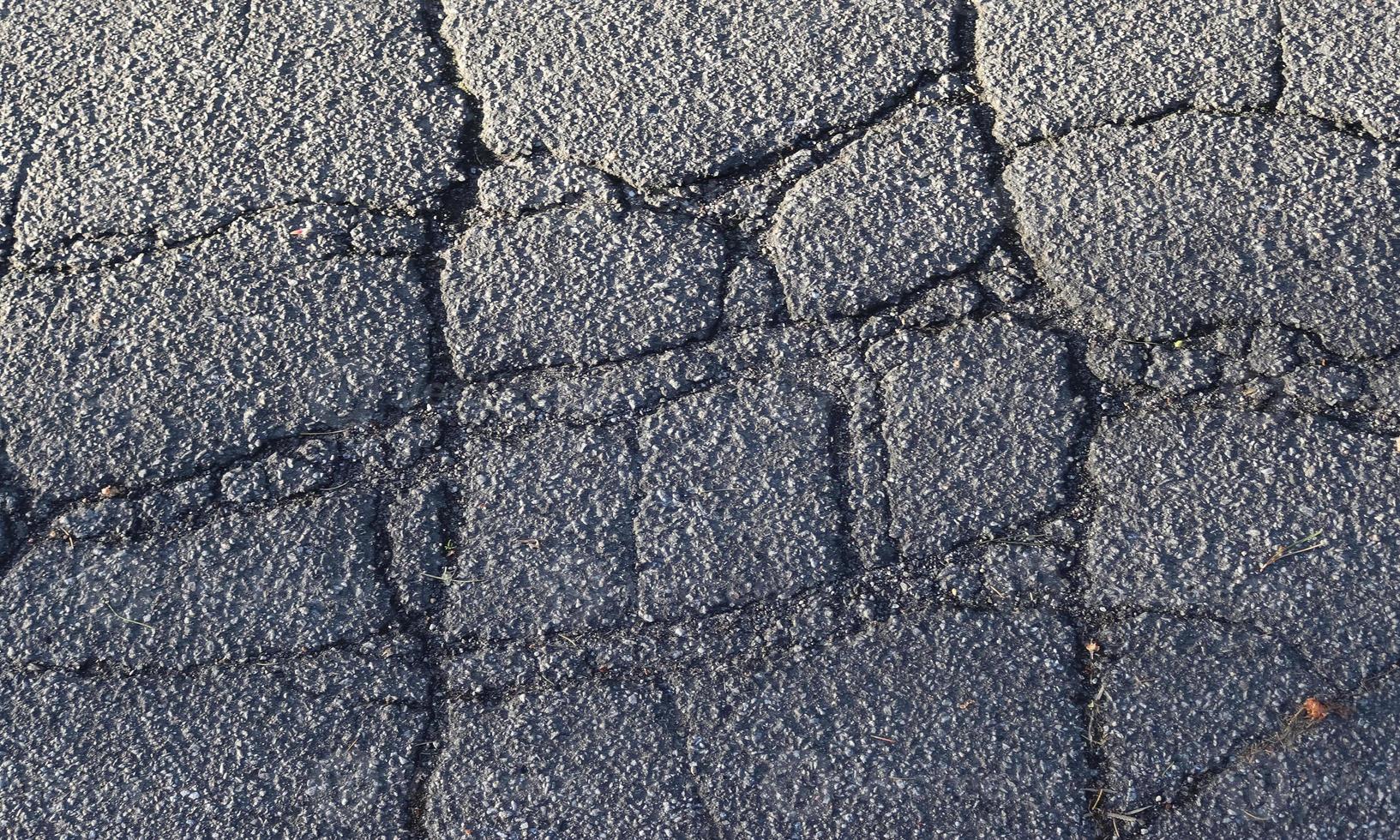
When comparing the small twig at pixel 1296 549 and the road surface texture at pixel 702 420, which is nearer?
the road surface texture at pixel 702 420

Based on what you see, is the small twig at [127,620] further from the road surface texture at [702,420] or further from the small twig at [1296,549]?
the small twig at [1296,549]

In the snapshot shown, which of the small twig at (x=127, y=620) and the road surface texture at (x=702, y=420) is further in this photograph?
the small twig at (x=127, y=620)

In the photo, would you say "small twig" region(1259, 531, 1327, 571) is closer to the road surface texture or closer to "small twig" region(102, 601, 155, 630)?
the road surface texture

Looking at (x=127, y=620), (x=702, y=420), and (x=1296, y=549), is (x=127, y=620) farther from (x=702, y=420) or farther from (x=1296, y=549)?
(x=1296, y=549)

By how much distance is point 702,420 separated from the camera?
2361mm

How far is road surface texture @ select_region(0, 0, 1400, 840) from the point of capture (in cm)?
208

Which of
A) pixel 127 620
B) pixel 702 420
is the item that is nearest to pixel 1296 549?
pixel 702 420

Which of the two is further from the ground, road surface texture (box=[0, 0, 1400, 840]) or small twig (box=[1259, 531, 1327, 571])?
road surface texture (box=[0, 0, 1400, 840])

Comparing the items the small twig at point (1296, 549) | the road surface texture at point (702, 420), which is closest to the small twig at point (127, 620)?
the road surface texture at point (702, 420)

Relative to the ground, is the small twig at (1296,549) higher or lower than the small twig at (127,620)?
lower

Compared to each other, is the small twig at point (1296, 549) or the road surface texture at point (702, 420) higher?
the road surface texture at point (702, 420)

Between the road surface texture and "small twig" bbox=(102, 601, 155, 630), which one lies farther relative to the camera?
"small twig" bbox=(102, 601, 155, 630)

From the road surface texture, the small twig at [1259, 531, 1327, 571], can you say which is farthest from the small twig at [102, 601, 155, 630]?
the small twig at [1259, 531, 1327, 571]

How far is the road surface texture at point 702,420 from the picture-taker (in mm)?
2080
